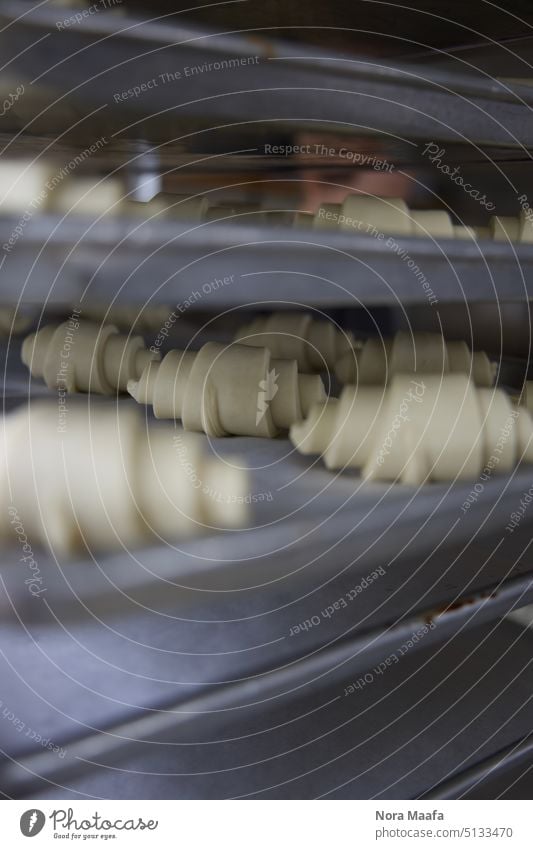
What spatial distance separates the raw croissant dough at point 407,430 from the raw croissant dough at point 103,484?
0.07 meters

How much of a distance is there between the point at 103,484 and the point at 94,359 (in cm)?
16

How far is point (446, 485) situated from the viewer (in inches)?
21.9

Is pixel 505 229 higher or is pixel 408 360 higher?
pixel 505 229

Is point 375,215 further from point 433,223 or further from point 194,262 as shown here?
point 194,262

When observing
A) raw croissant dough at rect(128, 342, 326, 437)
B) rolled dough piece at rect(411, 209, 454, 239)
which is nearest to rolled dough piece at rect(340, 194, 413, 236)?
rolled dough piece at rect(411, 209, 454, 239)

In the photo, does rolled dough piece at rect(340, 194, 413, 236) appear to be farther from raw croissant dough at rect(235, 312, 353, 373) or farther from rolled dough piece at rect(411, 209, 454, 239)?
raw croissant dough at rect(235, 312, 353, 373)

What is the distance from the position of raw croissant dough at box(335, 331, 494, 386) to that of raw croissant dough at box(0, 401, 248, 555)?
0.64 ft

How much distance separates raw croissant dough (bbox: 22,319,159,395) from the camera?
0.63 metres

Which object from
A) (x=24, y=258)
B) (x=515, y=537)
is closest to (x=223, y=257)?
(x=24, y=258)

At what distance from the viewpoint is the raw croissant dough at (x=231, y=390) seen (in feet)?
1.81

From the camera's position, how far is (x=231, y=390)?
1.81 feet

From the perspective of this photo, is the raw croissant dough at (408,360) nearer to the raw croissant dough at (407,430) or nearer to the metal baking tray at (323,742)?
the raw croissant dough at (407,430)

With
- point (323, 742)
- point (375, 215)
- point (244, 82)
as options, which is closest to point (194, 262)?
point (244, 82)

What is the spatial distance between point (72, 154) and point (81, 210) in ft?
0.21
